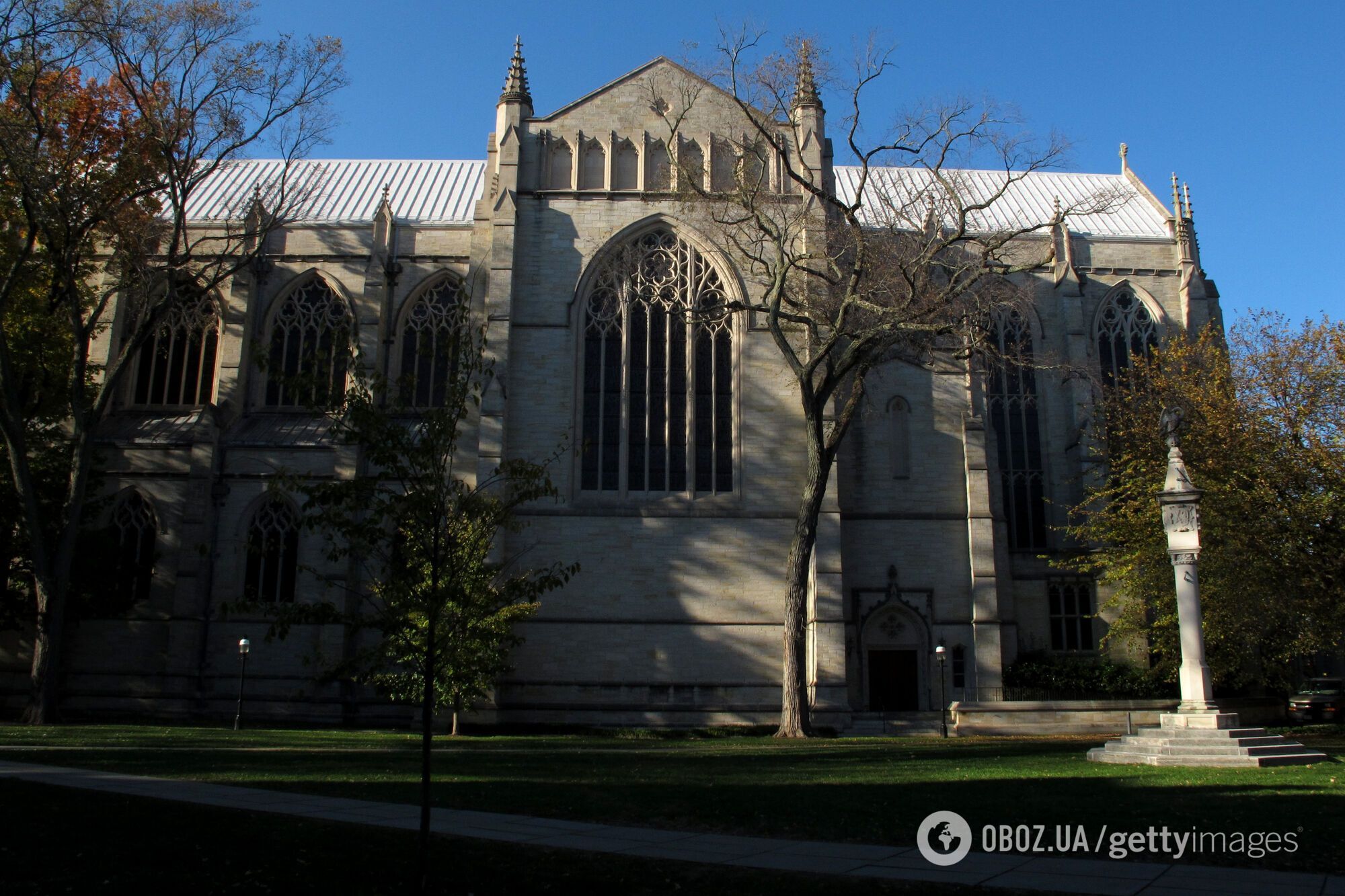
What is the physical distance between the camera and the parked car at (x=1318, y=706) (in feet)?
111

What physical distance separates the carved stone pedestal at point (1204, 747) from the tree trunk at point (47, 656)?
23.4 meters

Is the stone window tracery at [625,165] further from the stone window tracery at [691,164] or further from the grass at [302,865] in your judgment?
the grass at [302,865]

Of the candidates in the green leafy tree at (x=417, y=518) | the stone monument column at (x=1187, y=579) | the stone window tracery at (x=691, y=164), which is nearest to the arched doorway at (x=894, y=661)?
the stone monument column at (x=1187, y=579)

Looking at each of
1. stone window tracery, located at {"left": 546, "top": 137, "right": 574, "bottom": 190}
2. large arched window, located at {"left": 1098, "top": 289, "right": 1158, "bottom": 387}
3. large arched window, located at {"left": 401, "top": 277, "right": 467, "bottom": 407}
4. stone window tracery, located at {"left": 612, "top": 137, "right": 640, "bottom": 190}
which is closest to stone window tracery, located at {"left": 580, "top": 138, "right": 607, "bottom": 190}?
stone window tracery, located at {"left": 612, "top": 137, "right": 640, "bottom": 190}

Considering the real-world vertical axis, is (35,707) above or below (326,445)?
below

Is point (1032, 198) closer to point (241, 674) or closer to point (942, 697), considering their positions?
point (942, 697)

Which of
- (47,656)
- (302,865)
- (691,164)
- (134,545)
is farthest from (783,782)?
(134,545)

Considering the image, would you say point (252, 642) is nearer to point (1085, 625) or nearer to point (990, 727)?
point (990, 727)

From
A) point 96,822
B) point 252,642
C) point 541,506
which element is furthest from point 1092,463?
point 96,822

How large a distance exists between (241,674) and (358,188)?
68.0 feet

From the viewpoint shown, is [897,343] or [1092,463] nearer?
[897,343]

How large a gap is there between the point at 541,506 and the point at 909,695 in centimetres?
1191

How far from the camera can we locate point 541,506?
29.0 m

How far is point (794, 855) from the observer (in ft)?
29.3
